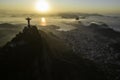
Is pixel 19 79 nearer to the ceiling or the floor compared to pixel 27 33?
nearer to the floor

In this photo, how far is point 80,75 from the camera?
45.1 metres

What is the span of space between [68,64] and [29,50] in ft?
32.8

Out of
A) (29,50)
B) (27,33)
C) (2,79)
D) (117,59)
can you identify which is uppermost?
(27,33)

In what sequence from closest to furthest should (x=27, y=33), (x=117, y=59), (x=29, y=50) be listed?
(x=29, y=50) → (x=27, y=33) → (x=117, y=59)

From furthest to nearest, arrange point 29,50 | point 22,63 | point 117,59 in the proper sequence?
1. point 117,59
2. point 29,50
3. point 22,63

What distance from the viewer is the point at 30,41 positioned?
4734cm

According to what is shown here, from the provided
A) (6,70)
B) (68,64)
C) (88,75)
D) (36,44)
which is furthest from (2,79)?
(88,75)

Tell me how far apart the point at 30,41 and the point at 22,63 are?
7.53 m

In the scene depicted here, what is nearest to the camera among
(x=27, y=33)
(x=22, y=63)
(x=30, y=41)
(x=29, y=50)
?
(x=22, y=63)

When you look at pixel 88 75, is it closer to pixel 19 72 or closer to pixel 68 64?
pixel 68 64

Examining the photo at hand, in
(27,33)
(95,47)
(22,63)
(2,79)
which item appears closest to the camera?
(2,79)

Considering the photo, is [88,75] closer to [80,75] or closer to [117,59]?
[80,75]

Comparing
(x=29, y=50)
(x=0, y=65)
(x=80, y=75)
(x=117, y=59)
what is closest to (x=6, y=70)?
(x=0, y=65)

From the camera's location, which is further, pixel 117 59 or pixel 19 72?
pixel 117 59
